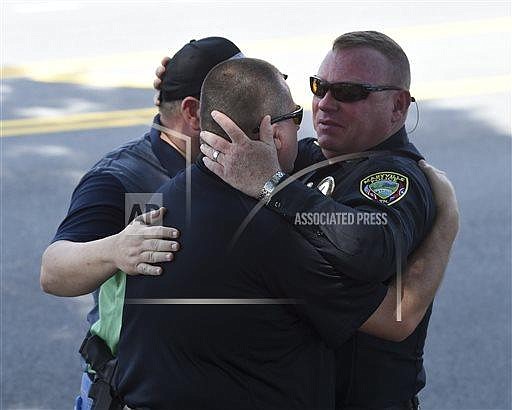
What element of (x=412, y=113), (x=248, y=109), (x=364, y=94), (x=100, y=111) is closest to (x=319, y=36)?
(x=412, y=113)

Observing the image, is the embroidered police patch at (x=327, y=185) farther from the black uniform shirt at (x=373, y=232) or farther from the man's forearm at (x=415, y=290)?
the man's forearm at (x=415, y=290)

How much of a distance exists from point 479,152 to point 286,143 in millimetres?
5458

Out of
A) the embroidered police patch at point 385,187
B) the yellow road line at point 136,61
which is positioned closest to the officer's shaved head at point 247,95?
the embroidered police patch at point 385,187

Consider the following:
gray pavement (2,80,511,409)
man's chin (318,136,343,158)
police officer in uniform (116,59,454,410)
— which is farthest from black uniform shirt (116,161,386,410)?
gray pavement (2,80,511,409)

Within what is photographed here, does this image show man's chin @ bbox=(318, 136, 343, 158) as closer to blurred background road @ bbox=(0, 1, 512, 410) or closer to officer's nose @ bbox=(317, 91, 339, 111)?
officer's nose @ bbox=(317, 91, 339, 111)

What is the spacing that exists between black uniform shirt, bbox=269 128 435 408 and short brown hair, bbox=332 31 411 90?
181mm

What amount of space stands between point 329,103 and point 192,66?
1.53ft

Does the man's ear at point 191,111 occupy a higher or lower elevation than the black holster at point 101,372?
higher

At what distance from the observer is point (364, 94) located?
3.47 m

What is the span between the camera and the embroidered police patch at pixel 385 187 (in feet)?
10.1

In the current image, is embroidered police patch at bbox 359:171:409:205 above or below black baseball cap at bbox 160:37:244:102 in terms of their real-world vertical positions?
below

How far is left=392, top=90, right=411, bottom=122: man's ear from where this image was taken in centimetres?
350

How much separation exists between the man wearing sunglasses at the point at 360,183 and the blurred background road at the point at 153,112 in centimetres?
243

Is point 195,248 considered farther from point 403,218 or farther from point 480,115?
point 480,115
